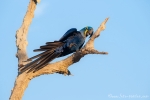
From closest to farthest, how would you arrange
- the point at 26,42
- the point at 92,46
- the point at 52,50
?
the point at 92,46 < the point at 52,50 < the point at 26,42

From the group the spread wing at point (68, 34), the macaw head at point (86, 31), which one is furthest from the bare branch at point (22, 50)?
the macaw head at point (86, 31)

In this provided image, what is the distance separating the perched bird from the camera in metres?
5.23

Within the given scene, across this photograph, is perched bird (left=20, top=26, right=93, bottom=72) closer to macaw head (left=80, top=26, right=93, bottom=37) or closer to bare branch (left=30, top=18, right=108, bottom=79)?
macaw head (left=80, top=26, right=93, bottom=37)

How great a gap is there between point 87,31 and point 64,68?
1.20 m

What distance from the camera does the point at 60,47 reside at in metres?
5.64

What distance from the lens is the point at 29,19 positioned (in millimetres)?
6141

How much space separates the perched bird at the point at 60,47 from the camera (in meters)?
5.23

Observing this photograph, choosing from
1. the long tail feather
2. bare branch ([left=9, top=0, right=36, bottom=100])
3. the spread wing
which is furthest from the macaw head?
bare branch ([left=9, top=0, right=36, bottom=100])

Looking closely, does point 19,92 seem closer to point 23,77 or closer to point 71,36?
point 23,77

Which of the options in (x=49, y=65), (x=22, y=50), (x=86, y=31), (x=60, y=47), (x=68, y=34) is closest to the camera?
(x=49, y=65)

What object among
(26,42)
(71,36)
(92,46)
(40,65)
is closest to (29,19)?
(26,42)

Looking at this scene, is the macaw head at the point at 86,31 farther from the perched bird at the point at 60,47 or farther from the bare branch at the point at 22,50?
the bare branch at the point at 22,50

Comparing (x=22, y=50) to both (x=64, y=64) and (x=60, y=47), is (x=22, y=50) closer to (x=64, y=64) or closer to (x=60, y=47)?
(x=60, y=47)

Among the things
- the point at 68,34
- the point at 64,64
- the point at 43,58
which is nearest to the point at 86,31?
the point at 68,34
